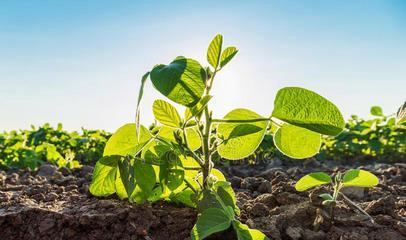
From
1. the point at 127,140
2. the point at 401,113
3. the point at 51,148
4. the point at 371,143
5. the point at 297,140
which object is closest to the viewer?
the point at 401,113

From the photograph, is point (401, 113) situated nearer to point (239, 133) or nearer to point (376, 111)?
point (239, 133)

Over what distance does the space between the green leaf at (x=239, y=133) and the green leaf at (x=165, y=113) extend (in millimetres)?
184

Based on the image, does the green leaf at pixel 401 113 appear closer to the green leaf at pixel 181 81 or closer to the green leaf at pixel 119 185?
the green leaf at pixel 181 81

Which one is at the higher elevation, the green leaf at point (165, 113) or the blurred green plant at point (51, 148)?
the green leaf at point (165, 113)

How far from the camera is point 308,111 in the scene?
1.65 meters

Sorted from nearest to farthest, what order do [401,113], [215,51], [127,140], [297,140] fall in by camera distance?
1. [401,113]
2. [215,51]
3. [297,140]
4. [127,140]

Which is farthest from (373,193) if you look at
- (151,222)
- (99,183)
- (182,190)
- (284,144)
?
(99,183)

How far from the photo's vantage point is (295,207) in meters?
1.96

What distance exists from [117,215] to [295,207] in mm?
674

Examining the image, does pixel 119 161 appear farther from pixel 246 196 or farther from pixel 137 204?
pixel 246 196

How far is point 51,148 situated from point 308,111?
3.93 m

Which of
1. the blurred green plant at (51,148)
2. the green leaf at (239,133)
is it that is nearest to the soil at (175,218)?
the green leaf at (239,133)

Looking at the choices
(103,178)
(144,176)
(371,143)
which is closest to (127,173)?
(144,176)

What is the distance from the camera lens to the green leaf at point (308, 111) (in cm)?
163
